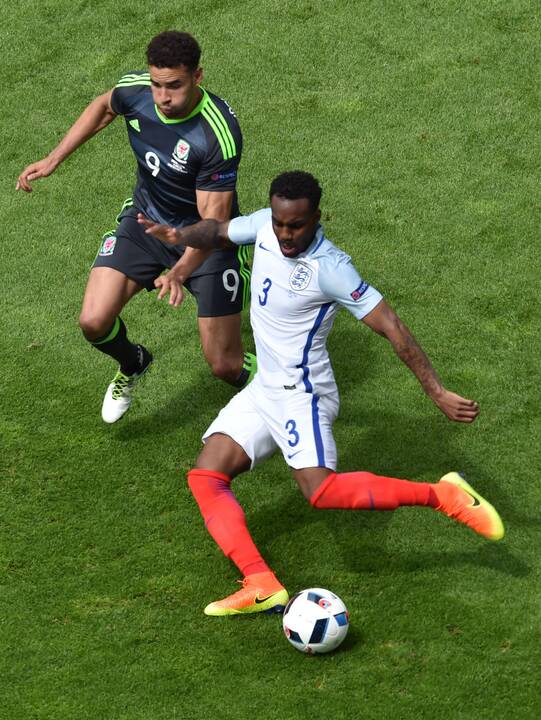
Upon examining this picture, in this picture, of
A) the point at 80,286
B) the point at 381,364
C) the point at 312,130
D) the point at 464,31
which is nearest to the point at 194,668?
the point at 381,364

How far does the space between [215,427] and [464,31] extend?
22.7ft

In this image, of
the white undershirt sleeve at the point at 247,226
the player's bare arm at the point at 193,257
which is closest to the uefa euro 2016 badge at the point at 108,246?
the player's bare arm at the point at 193,257

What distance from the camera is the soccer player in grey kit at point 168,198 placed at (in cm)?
842

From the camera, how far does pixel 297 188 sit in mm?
7168

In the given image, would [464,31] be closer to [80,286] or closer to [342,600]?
[80,286]

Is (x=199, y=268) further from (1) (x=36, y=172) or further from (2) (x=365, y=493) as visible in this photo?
(2) (x=365, y=493)

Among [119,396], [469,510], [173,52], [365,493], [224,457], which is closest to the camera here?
[365,493]

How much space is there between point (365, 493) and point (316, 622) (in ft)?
2.69

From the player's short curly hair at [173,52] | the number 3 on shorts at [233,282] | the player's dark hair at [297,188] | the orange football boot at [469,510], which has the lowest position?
the orange football boot at [469,510]

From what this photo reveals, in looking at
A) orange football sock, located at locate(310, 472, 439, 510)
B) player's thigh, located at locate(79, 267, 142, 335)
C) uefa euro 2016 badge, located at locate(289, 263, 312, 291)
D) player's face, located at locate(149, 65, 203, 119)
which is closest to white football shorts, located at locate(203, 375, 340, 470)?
orange football sock, located at locate(310, 472, 439, 510)

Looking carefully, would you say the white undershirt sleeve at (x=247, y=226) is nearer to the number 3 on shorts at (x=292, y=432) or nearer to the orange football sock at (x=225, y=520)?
the number 3 on shorts at (x=292, y=432)

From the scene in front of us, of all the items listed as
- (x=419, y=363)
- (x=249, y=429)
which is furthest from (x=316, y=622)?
(x=419, y=363)

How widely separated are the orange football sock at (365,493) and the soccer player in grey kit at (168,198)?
1.84 m

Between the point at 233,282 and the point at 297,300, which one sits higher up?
the point at 297,300
